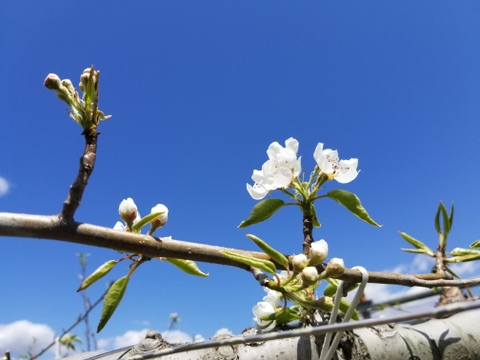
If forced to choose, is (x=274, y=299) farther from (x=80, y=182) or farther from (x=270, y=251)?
(x=80, y=182)

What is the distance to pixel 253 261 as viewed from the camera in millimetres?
486

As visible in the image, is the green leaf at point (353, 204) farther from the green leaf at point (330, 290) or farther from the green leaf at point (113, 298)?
the green leaf at point (113, 298)

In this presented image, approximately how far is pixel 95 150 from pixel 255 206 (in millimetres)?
264

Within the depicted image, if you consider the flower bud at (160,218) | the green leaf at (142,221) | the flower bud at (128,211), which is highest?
the flower bud at (128,211)

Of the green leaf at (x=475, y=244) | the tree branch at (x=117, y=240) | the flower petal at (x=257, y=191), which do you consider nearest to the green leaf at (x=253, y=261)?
the tree branch at (x=117, y=240)

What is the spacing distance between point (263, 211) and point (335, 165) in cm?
15

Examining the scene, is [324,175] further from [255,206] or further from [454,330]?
[454,330]

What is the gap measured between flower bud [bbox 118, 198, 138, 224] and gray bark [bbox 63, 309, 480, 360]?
0.16m

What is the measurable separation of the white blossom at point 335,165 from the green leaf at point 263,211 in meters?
0.10

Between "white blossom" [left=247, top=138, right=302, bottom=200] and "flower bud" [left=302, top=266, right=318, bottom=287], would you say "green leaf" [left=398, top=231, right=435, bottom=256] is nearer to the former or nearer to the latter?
"white blossom" [left=247, top=138, right=302, bottom=200]

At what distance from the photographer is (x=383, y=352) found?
0.59 meters

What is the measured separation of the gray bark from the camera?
54 cm

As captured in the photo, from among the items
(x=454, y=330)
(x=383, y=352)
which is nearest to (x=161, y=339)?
(x=383, y=352)

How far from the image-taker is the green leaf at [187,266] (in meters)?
0.53
